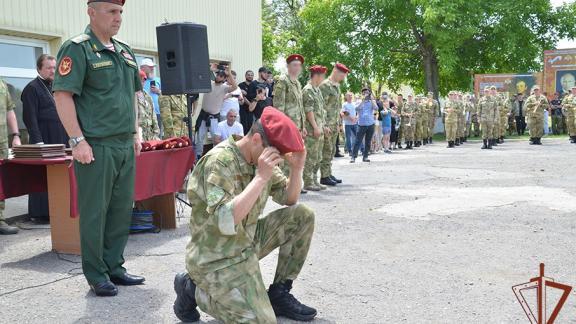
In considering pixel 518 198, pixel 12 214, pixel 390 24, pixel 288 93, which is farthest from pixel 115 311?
pixel 390 24

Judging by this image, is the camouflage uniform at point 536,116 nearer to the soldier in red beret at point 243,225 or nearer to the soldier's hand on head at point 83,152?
the soldier in red beret at point 243,225

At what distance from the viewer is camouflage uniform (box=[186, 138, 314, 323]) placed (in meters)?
3.18

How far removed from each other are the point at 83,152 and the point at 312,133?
5571 millimetres

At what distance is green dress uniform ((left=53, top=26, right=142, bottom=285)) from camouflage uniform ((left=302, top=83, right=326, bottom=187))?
5.11 metres

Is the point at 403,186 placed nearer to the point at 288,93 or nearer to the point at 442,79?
the point at 288,93

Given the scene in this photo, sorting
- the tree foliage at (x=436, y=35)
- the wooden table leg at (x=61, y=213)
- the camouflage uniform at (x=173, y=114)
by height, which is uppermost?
the tree foliage at (x=436, y=35)

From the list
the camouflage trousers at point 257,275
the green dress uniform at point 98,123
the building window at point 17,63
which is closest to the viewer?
the camouflage trousers at point 257,275

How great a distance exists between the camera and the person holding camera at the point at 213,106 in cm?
1066

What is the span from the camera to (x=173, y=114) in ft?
32.4

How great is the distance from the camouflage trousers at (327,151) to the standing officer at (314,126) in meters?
0.34

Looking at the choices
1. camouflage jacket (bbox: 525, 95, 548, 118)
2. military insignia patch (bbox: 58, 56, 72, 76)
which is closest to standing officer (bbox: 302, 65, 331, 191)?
military insignia patch (bbox: 58, 56, 72, 76)

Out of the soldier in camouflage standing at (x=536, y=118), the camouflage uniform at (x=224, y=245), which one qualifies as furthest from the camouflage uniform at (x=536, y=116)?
the camouflage uniform at (x=224, y=245)

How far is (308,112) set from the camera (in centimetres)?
943

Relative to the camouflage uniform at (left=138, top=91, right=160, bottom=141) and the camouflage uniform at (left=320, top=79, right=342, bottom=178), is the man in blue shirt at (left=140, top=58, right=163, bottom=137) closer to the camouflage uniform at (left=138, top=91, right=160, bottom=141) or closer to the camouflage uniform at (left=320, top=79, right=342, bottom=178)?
the camouflage uniform at (left=138, top=91, right=160, bottom=141)
